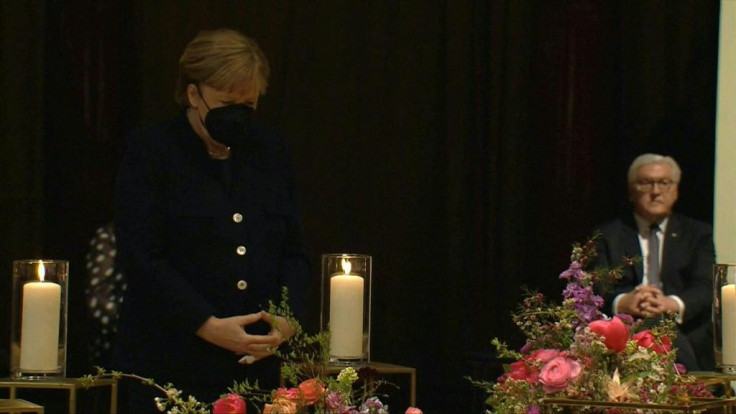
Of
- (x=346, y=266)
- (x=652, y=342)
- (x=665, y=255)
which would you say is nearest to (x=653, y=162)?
(x=665, y=255)

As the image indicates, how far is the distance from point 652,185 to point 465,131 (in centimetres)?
76

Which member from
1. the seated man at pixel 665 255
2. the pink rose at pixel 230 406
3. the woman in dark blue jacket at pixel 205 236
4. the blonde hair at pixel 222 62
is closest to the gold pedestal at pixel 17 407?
the woman in dark blue jacket at pixel 205 236

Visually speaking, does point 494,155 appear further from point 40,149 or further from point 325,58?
point 40,149

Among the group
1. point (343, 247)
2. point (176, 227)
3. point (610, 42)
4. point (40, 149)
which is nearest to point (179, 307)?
point (176, 227)

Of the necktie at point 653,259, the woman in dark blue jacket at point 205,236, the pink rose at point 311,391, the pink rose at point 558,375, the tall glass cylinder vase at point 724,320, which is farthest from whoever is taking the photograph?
the necktie at point 653,259

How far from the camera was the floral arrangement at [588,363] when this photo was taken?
1636mm

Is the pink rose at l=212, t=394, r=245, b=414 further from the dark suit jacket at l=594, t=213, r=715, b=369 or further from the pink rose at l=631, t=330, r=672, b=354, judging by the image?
the dark suit jacket at l=594, t=213, r=715, b=369

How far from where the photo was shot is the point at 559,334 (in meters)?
1.77

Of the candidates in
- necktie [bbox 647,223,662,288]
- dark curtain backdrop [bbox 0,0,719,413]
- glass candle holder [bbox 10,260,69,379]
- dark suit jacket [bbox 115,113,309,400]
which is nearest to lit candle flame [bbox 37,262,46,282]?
glass candle holder [bbox 10,260,69,379]

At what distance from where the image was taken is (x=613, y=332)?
167 cm

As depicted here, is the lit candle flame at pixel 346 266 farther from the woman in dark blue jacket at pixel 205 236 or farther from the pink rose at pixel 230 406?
the pink rose at pixel 230 406

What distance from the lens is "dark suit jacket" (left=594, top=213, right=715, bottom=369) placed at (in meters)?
4.66

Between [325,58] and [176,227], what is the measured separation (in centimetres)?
248

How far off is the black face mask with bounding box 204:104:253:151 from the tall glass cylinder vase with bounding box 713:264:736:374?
96cm
